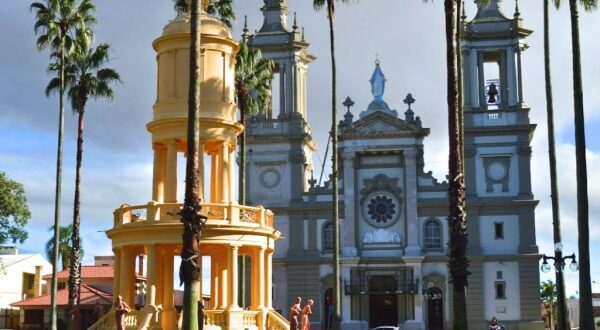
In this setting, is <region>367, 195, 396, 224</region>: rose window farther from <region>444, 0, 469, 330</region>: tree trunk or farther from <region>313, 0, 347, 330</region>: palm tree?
<region>444, 0, 469, 330</region>: tree trunk

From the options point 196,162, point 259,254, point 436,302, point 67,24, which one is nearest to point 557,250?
point 259,254

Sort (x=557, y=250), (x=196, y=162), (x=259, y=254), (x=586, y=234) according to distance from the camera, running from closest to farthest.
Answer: (x=196, y=162), (x=586, y=234), (x=557, y=250), (x=259, y=254)

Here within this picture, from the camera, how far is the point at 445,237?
201 ft

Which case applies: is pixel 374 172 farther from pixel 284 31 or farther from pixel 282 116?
pixel 284 31

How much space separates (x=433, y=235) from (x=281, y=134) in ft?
42.2

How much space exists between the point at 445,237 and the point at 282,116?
14.4m

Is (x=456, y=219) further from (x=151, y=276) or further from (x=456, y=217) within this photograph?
(x=151, y=276)

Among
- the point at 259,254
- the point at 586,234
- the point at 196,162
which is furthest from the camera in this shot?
the point at 259,254

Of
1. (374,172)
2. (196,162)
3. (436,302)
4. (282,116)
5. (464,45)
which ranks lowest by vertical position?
(436,302)

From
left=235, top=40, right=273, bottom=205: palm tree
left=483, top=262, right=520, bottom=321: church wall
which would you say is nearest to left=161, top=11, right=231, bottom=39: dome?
Result: left=235, top=40, right=273, bottom=205: palm tree

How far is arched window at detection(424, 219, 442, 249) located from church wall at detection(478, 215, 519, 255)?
2778mm

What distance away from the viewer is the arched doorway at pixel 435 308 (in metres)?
60.0

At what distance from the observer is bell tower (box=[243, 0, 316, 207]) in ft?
210

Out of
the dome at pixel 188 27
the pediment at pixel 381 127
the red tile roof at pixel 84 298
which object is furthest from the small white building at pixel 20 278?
the dome at pixel 188 27
